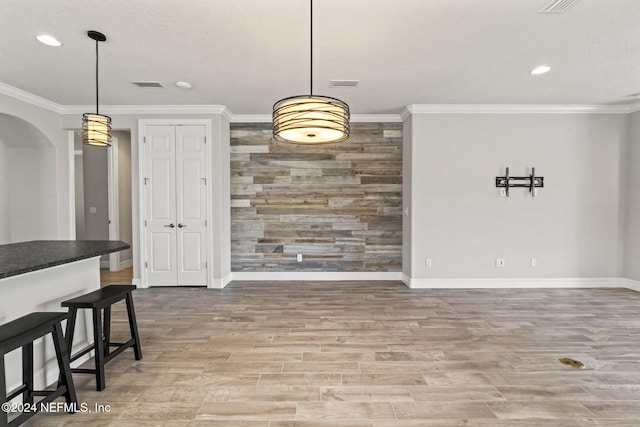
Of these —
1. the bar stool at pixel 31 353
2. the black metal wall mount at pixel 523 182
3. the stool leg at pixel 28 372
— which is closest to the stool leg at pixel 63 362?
the bar stool at pixel 31 353

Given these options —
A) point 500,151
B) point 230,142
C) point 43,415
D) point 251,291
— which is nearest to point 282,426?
point 43,415

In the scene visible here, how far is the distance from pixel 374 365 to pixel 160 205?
404 cm

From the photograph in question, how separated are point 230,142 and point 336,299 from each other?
319cm

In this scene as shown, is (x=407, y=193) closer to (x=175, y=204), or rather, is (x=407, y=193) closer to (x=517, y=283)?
(x=517, y=283)

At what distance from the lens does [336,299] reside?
4340 mm

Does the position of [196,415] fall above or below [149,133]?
below

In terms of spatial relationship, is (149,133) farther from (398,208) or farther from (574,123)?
(574,123)

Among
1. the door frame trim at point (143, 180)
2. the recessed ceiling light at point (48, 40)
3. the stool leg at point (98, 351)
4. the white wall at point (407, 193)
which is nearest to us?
the stool leg at point (98, 351)

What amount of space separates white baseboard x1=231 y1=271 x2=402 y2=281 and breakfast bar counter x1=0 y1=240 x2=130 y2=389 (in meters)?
2.74

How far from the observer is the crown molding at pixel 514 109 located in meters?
4.82

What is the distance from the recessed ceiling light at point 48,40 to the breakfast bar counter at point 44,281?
187 cm

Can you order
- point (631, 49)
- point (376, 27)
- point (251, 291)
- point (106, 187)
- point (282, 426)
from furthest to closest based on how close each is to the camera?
1. point (106, 187)
2. point (251, 291)
3. point (631, 49)
4. point (376, 27)
5. point (282, 426)

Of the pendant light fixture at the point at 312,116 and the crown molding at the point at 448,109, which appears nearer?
the pendant light fixture at the point at 312,116

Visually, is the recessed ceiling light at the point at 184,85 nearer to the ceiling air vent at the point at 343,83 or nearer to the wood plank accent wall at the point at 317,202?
the wood plank accent wall at the point at 317,202
